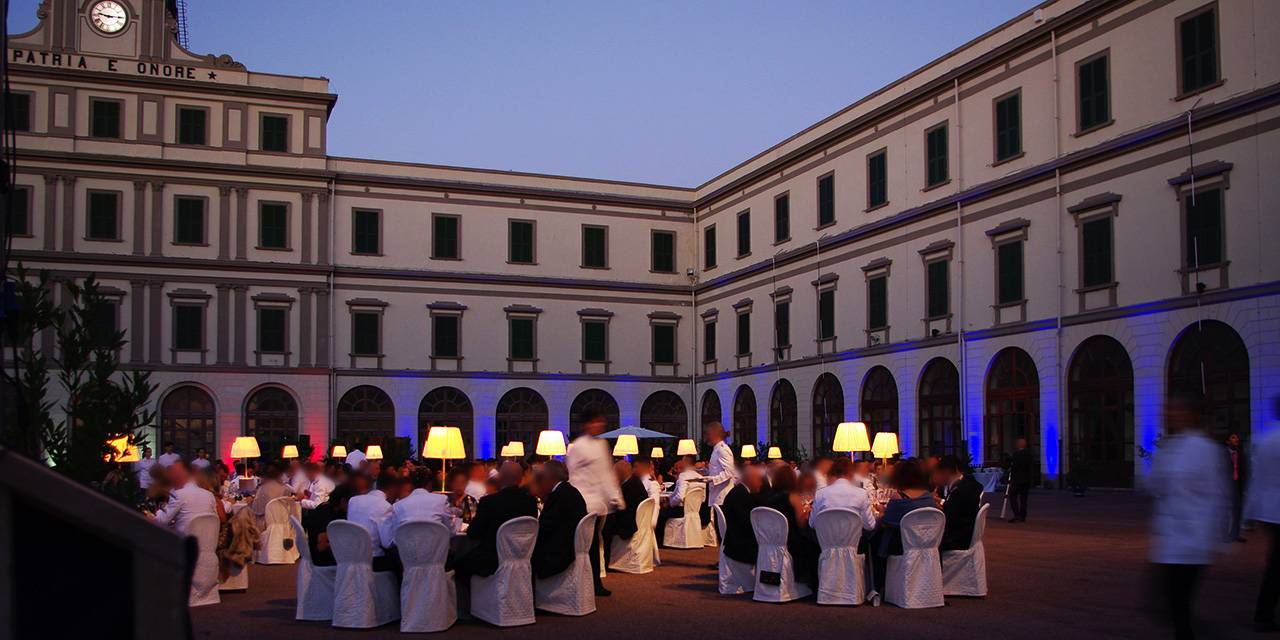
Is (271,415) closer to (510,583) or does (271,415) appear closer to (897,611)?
(510,583)

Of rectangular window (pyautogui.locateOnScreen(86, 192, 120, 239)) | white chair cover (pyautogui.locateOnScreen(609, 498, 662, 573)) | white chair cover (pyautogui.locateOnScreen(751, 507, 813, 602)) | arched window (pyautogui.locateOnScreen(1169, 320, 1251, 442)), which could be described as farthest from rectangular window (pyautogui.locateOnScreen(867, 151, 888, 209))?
rectangular window (pyautogui.locateOnScreen(86, 192, 120, 239))

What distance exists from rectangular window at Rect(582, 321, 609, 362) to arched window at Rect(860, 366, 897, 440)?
38.9ft

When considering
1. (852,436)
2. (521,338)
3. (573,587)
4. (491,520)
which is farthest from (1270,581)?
(521,338)

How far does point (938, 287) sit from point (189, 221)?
76.5 feet

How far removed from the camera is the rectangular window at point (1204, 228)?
73.2ft

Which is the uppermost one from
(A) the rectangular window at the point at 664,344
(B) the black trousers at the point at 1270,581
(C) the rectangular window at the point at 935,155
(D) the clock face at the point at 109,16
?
(D) the clock face at the point at 109,16

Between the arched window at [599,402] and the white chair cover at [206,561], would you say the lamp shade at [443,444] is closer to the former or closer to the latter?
the white chair cover at [206,561]

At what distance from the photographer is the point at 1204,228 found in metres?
22.6

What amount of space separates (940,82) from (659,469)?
485 inches

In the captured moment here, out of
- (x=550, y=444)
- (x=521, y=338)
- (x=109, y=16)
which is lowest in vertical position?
(x=550, y=444)

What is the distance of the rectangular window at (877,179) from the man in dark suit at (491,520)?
24262mm

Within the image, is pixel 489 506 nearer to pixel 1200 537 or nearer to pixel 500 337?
pixel 1200 537

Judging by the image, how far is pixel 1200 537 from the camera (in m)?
6.64

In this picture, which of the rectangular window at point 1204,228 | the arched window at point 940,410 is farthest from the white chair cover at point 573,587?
the arched window at point 940,410
